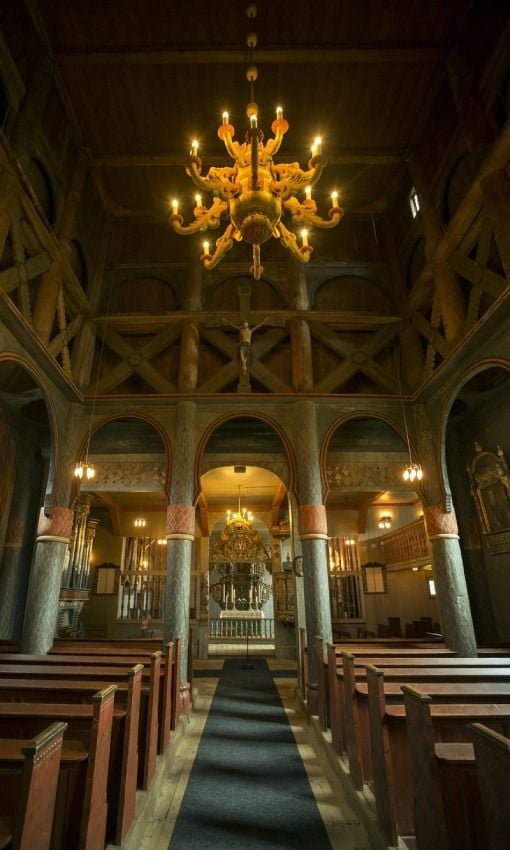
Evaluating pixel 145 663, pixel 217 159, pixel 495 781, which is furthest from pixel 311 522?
pixel 217 159

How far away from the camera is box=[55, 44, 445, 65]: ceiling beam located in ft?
24.2

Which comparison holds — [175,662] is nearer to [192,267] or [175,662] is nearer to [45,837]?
[45,837]

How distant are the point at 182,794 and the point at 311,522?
13.7ft

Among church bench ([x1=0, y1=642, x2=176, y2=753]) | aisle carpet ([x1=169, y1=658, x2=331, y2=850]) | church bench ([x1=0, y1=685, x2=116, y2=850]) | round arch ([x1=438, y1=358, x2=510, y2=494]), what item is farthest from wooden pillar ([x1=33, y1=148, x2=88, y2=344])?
round arch ([x1=438, y1=358, x2=510, y2=494])

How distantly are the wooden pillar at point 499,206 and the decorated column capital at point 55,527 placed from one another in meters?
7.72

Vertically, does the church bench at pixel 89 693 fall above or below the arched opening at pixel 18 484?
below

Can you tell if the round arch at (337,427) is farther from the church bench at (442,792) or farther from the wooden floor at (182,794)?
the church bench at (442,792)

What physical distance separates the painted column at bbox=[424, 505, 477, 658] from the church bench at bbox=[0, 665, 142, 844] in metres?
5.27

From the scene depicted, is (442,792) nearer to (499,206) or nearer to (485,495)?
(499,206)

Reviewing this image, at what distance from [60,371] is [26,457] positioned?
3298 mm

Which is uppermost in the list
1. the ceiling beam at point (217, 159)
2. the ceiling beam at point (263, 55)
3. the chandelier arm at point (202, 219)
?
the ceiling beam at point (263, 55)

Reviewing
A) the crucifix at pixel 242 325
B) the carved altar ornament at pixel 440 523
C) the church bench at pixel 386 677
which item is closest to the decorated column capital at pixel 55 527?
the crucifix at pixel 242 325

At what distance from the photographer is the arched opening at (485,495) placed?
7.89 meters

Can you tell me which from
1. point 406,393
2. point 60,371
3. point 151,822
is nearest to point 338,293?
point 406,393
